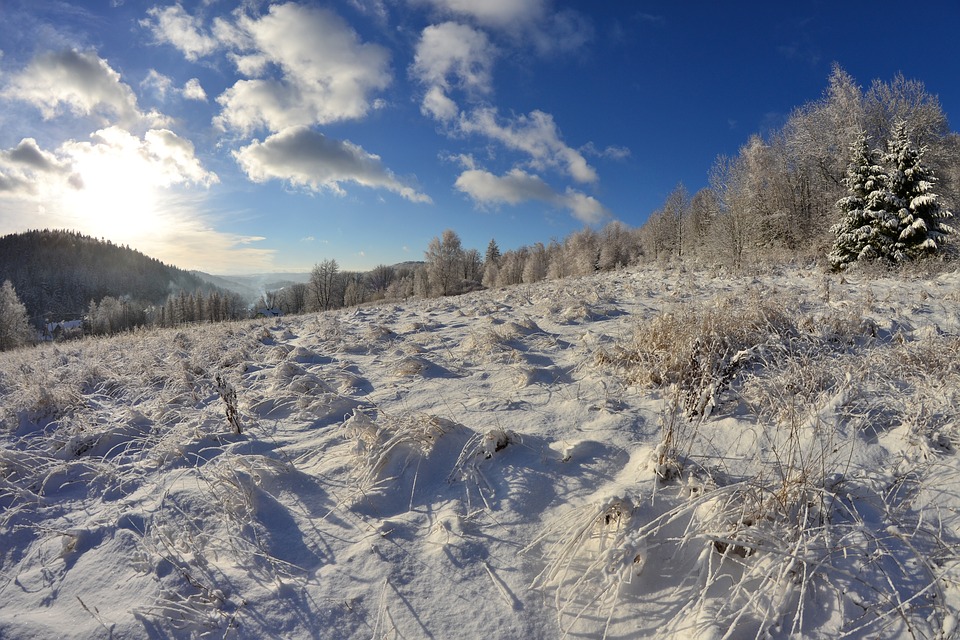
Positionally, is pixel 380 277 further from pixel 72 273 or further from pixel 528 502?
pixel 528 502

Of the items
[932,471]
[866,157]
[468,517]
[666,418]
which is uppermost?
[866,157]

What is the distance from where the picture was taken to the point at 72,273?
133m

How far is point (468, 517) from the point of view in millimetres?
2184

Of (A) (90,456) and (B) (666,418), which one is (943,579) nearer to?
(B) (666,418)

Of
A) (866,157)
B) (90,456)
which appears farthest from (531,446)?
(866,157)

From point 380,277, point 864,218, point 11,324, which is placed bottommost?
point 11,324

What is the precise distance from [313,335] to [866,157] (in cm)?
2217

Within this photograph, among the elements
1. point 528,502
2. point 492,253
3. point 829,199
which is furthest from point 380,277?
point 528,502

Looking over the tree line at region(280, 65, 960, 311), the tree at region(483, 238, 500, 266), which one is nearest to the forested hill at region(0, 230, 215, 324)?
the tree at region(483, 238, 500, 266)

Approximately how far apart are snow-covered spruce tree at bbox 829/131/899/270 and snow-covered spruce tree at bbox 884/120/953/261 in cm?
28

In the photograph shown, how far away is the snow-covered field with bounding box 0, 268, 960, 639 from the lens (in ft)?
5.30

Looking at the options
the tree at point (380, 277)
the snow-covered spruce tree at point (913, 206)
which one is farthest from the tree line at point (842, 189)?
the tree at point (380, 277)

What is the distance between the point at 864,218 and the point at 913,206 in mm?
1254

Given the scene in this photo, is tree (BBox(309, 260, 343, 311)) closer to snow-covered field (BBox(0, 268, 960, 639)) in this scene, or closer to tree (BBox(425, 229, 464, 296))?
tree (BBox(425, 229, 464, 296))
